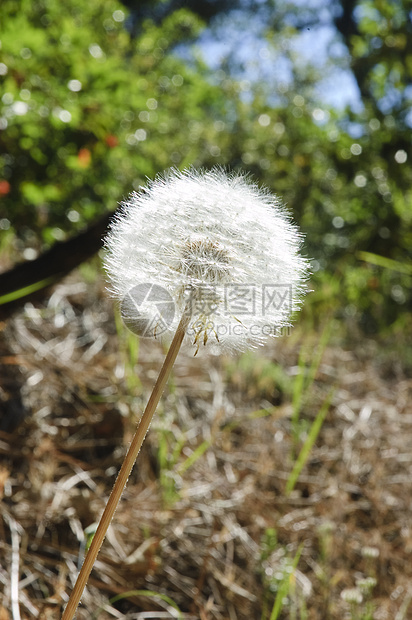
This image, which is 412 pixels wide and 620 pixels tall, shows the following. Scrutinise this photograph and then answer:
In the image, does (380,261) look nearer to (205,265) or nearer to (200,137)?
(205,265)

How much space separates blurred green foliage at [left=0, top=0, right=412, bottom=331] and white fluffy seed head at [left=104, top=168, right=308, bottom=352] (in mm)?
1298

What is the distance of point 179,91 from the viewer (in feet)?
15.3

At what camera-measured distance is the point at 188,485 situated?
197 cm

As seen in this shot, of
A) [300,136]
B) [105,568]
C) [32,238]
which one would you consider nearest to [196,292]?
[105,568]

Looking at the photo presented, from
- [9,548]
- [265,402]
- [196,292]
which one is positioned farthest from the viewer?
[265,402]

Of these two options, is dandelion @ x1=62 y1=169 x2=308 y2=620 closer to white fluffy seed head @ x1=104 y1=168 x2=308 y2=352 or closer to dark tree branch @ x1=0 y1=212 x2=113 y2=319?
white fluffy seed head @ x1=104 y1=168 x2=308 y2=352

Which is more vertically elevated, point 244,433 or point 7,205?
point 7,205

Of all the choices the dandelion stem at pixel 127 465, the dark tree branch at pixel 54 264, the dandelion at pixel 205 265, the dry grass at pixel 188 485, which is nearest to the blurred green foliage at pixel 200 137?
the dark tree branch at pixel 54 264

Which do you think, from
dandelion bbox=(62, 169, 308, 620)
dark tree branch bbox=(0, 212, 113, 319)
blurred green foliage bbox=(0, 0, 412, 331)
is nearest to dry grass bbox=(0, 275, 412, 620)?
dark tree branch bbox=(0, 212, 113, 319)

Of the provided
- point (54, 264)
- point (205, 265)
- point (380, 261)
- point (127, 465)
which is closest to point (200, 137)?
point (380, 261)

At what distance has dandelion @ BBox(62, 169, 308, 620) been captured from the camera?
0.90 m

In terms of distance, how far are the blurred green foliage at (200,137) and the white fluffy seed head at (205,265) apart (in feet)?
4.26

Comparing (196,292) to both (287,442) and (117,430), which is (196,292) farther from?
(287,442)

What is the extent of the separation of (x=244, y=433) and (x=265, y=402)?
259 mm
